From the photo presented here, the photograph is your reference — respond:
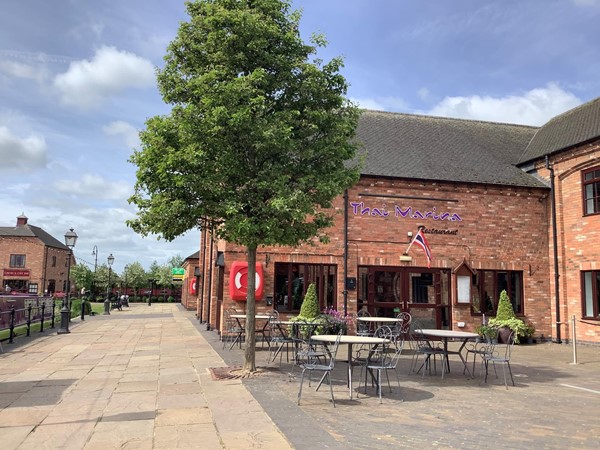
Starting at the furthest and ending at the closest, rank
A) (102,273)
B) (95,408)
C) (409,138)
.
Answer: (102,273) → (409,138) → (95,408)

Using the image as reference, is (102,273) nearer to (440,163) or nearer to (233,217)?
(440,163)

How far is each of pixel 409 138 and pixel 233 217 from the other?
11874mm

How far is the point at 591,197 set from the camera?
15.1 meters

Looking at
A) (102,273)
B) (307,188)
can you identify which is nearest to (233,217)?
(307,188)

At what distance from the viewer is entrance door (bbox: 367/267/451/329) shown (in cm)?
1530

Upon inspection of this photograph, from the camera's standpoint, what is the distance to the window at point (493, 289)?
627 inches

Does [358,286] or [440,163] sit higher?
[440,163]

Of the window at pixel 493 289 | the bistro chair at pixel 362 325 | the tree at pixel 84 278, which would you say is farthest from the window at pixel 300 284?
the tree at pixel 84 278

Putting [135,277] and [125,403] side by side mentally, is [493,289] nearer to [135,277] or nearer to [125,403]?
[125,403]

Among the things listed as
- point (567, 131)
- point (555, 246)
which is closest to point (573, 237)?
point (555, 246)

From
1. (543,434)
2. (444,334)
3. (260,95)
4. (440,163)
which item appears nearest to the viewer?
(543,434)

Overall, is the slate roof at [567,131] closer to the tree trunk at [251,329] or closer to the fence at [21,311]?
the tree trunk at [251,329]

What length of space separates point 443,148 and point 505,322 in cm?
679

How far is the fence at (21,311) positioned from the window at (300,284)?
7.33 meters
